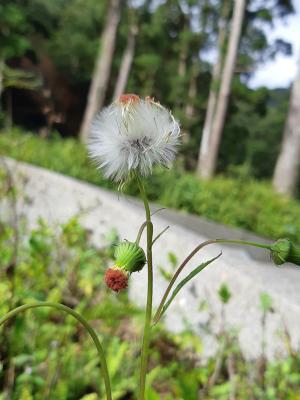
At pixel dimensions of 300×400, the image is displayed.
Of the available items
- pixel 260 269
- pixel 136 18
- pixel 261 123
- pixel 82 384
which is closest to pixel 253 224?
pixel 260 269

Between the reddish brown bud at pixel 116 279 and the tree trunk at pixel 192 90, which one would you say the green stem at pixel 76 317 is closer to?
the reddish brown bud at pixel 116 279

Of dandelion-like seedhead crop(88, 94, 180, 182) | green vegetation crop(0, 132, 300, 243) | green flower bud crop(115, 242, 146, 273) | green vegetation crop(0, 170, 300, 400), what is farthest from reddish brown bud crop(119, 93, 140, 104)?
green vegetation crop(0, 132, 300, 243)

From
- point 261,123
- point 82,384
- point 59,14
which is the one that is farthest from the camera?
point 261,123

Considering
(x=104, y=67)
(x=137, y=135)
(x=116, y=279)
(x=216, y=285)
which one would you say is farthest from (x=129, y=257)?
(x=104, y=67)

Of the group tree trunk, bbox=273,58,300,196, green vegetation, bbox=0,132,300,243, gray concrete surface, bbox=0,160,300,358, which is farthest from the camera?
tree trunk, bbox=273,58,300,196

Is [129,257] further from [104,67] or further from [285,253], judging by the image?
[104,67]

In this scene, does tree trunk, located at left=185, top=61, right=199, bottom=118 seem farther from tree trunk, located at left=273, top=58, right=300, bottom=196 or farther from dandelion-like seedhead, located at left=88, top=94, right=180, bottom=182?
dandelion-like seedhead, located at left=88, top=94, right=180, bottom=182

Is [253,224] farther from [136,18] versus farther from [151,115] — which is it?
[136,18]
